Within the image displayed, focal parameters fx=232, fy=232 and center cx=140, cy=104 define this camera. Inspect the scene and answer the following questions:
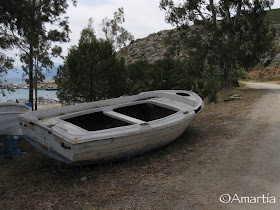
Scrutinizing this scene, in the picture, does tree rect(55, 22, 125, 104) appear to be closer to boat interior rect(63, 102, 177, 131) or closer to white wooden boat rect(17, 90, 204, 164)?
boat interior rect(63, 102, 177, 131)

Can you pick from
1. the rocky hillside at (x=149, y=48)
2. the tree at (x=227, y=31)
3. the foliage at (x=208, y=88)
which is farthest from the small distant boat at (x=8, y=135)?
the rocky hillside at (x=149, y=48)

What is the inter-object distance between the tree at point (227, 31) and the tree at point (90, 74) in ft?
34.5

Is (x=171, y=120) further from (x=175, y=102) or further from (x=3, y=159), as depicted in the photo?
(x=3, y=159)

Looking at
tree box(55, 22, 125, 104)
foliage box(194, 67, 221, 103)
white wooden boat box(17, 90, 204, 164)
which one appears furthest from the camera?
foliage box(194, 67, 221, 103)

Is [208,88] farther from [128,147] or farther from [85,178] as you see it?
[85,178]

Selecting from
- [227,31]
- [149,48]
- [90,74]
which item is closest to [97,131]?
[90,74]

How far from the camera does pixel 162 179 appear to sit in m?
3.94

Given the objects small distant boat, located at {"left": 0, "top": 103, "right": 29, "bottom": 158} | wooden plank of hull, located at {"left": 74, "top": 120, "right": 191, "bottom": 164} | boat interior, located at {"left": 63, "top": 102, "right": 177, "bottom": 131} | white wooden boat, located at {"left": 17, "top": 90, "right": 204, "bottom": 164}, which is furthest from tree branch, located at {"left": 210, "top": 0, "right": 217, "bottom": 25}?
small distant boat, located at {"left": 0, "top": 103, "right": 29, "bottom": 158}

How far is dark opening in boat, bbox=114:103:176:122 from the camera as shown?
6648 mm

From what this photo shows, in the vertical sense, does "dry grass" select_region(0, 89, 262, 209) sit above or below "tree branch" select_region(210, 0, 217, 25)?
below

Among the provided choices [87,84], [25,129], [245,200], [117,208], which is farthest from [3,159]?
[87,84]

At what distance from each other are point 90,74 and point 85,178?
916 centimetres

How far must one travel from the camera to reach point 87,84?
42.2 ft

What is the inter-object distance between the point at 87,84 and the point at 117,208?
10.4m
